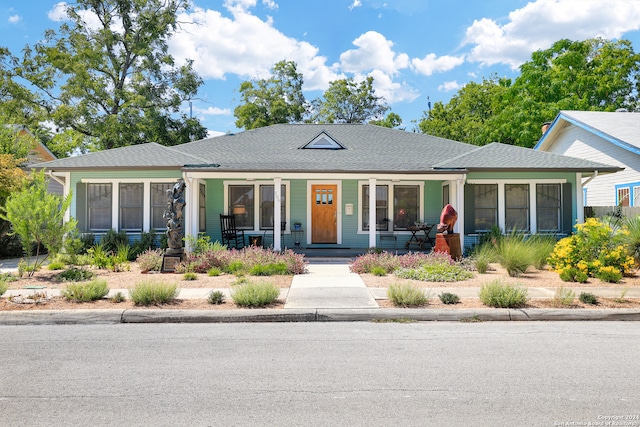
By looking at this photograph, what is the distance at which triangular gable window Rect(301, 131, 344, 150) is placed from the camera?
16.8 meters

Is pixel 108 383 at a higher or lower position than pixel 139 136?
lower

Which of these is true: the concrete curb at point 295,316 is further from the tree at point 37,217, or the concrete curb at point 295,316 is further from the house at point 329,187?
the house at point 329,187

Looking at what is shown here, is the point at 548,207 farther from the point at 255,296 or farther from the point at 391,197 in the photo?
the point at 255,296

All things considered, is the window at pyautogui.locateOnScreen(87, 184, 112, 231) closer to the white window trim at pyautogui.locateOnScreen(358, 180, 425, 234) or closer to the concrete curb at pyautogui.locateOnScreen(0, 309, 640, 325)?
the concrete curb at pyautogui.locateOnScreen(0, 309, 640, 325)

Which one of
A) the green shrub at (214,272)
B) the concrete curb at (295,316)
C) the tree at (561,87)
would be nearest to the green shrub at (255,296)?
the concrete curb at (295,316)

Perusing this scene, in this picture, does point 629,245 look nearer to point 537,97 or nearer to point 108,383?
point 108,383

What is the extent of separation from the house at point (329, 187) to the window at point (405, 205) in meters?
0.03

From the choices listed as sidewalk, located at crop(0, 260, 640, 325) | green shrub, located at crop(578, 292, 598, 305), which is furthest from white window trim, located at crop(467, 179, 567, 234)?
sidewalk, located at crop(0, 260, 640, 325)

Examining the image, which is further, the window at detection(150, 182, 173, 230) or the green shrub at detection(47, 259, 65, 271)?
the window at detection(150, 182, 173, 230)

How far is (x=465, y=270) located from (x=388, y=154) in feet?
19.0

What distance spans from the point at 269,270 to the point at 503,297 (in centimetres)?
543

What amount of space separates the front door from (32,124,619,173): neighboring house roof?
4.21 ft

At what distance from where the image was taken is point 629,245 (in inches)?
436


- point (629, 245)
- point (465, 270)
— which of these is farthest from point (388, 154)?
point (629, 245)
